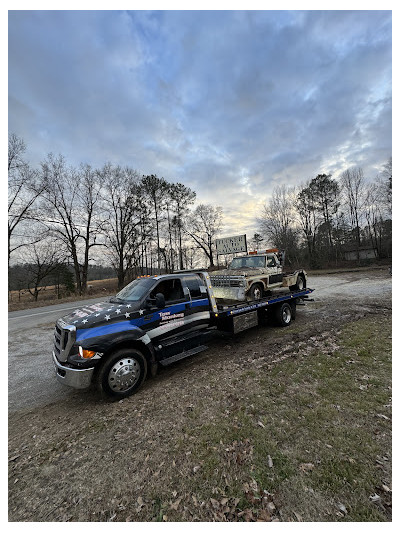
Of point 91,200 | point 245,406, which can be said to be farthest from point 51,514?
point 91,200

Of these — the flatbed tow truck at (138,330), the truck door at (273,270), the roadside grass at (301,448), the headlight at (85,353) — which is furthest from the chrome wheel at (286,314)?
the headlight at (85,353)

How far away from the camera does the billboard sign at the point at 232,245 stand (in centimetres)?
963

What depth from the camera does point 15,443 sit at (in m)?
3.26

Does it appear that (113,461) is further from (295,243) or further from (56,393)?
(295,243)

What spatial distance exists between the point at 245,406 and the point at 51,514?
101 inches

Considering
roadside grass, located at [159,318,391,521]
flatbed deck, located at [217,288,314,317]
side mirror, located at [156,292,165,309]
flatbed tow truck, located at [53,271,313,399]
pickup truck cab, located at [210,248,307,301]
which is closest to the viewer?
roadside grass, located at [159,318,391,521]

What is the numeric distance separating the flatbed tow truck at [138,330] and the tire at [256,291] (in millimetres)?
1015

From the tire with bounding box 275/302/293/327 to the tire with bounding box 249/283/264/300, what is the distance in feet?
2.46

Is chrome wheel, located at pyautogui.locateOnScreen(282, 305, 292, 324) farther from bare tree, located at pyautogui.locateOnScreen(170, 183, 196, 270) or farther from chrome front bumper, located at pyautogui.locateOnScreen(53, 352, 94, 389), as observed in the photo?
bare tree, located at pyautogui.locateOnScreen(170, 183, 196, 270)

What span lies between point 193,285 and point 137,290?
1.33m

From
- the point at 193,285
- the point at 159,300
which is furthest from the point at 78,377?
the point at 193,285

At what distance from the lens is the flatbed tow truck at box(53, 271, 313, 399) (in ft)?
12.3

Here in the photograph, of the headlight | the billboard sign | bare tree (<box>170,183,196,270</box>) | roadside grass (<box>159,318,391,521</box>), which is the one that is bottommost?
roadside grass (<box>159,318,391,521</box>)

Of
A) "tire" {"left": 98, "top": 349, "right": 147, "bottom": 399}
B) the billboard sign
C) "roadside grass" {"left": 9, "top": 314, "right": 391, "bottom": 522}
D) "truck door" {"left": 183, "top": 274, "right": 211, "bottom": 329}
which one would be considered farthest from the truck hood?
the billboard sign
